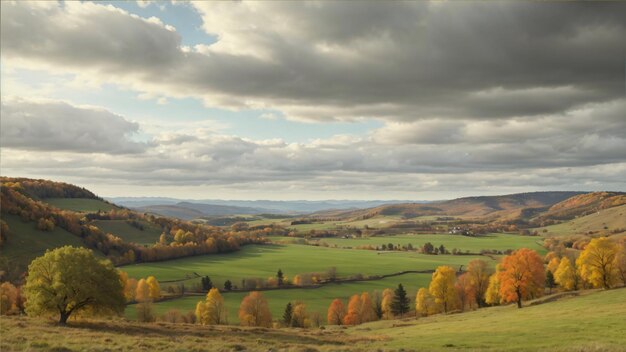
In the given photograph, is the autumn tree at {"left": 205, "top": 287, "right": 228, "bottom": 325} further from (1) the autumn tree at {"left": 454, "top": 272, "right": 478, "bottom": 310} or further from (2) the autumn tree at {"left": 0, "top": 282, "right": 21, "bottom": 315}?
(1) the autumn tree at {"left": 454, "top": 272, "right": 478, "bottom": 310}

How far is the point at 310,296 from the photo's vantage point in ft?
425

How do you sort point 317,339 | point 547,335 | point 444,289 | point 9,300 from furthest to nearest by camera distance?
point 444,289
point 9,300
point 317,339
point 547,335

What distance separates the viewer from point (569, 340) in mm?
38688

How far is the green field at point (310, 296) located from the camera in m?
112

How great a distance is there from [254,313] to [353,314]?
24718 mm

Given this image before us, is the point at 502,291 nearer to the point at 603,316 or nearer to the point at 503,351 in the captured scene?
the point at 603,316

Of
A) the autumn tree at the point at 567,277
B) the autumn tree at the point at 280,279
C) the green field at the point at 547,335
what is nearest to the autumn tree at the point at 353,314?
the autumn tree at the point at 280,279

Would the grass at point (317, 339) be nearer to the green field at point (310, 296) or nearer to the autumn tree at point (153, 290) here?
the green field at point (310, 296)

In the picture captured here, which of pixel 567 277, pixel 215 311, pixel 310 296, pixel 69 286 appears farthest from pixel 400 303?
pixel 69 286

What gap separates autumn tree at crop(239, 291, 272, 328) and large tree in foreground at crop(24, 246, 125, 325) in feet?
156

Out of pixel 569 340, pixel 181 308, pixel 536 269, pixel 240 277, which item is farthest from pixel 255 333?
pixel 240 277

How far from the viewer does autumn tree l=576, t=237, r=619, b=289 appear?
91.6m

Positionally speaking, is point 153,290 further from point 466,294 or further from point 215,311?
point 466,294

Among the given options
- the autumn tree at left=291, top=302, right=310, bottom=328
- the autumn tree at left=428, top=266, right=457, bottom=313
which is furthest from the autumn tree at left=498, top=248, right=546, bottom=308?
the autumn tree at left=291, top=302, right=310, bottom=328
